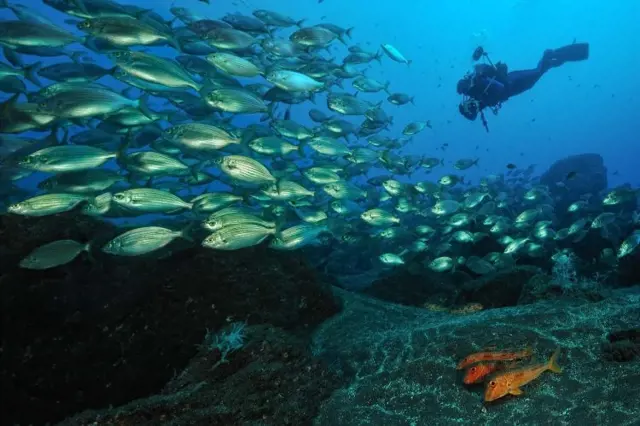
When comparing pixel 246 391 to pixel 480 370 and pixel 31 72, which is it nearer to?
pixel 480 370

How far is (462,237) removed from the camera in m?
10.5

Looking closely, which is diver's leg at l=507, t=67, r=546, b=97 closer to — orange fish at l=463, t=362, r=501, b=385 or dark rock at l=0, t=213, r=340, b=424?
dark rock at l=0, t=213, r=340, b=424

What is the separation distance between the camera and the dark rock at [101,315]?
5.06 meters

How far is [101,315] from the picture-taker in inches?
214

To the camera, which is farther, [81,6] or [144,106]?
[81,6]

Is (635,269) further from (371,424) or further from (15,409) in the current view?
(15,409)

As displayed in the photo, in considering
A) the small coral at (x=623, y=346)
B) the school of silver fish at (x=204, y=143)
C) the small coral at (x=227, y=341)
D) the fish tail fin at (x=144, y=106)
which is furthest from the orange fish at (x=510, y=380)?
the fish tail fin at (x=144, y=106)

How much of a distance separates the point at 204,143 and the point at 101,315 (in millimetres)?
2792

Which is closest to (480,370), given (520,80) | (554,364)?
(554,364)

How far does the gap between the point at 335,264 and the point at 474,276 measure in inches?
155

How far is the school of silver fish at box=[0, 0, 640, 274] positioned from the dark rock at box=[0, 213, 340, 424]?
44 cm

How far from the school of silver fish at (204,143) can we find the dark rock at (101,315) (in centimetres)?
44

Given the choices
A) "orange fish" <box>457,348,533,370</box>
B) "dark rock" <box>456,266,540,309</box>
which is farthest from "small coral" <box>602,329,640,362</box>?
"dark rock" <box>456,266,540,309</box>

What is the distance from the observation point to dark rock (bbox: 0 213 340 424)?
5062 millimetres
